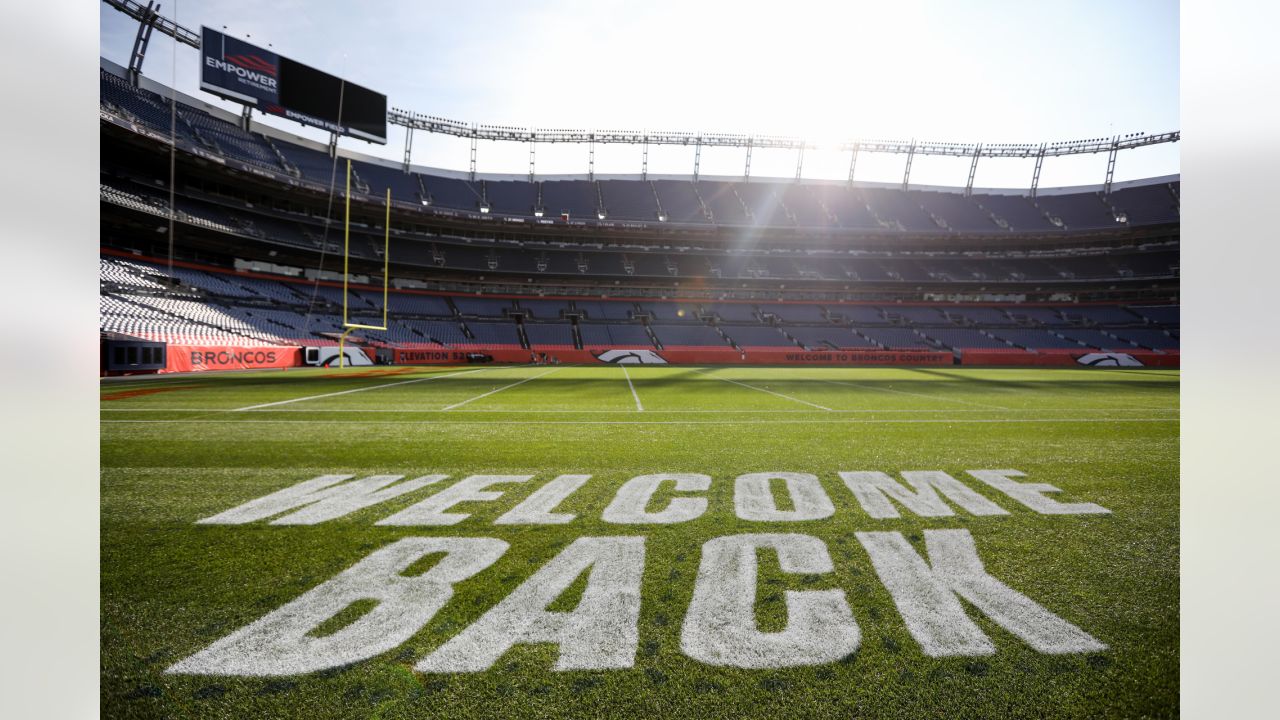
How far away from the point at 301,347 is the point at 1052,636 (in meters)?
32.4

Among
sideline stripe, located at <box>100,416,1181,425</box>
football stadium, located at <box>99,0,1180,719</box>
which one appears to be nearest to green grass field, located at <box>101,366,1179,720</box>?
football stadium, located at <box>99,0,1180,719</box>

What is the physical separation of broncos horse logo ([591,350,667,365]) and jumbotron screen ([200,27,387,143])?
23.1 meters

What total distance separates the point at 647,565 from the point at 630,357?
116 ft

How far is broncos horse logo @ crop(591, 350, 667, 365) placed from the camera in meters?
37.7

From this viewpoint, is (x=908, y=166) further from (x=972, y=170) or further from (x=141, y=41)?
(x=141, y=41)

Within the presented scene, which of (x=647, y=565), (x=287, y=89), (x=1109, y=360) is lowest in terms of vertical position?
(x=647, y=565)

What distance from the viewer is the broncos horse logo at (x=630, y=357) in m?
37.7

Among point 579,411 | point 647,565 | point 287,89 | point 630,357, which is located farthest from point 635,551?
point 287,89

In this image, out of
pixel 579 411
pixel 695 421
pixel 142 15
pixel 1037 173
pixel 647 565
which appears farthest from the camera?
pixel 1037 173

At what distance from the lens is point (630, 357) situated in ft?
124

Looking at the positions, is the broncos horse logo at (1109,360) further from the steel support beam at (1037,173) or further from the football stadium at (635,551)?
the football stadium at (635,551)

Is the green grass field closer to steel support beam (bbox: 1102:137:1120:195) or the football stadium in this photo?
the football stadium

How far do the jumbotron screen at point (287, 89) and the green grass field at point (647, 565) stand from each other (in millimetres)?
35090
